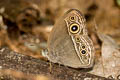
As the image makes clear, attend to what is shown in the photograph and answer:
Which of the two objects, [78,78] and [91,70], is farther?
[91,70]

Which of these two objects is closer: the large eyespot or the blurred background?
the large eyespot

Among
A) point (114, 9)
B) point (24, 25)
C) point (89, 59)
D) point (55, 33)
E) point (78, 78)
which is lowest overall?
point (78, 78)

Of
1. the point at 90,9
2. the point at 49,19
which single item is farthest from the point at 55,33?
the point at 90,9

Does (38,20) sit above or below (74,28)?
above

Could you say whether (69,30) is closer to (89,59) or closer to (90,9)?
(89,59)

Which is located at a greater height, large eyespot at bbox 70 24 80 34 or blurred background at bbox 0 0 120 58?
blurred background at bbox 0 0 120 58

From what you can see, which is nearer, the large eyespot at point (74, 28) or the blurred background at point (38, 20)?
the large eyespot at point (74, 28)

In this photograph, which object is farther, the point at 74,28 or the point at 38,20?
the point at 38,20

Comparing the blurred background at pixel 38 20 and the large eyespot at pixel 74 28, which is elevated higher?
the blurred background at pixel 38 20
